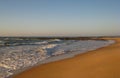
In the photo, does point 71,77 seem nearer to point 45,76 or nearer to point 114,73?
point 45,76

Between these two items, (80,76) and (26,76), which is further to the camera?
(26,76)

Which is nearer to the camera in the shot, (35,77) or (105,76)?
(105,76)

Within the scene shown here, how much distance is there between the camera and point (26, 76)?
8.00m

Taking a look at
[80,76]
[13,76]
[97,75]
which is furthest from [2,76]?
[97,75]

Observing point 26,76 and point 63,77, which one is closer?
point 63,77

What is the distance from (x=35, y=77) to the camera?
781 centimetres

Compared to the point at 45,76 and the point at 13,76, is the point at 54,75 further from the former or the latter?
the point at 13,76

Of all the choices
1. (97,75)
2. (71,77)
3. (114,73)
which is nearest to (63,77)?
(71,77)

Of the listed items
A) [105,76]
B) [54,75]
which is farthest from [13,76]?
[105,76]

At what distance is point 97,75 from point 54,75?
177 centimetres

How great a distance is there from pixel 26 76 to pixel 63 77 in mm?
1629

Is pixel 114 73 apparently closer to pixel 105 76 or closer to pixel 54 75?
pixel 105 76

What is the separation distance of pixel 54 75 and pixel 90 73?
4.87 feet

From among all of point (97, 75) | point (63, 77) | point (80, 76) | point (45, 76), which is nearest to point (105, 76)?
point (97, 75)
